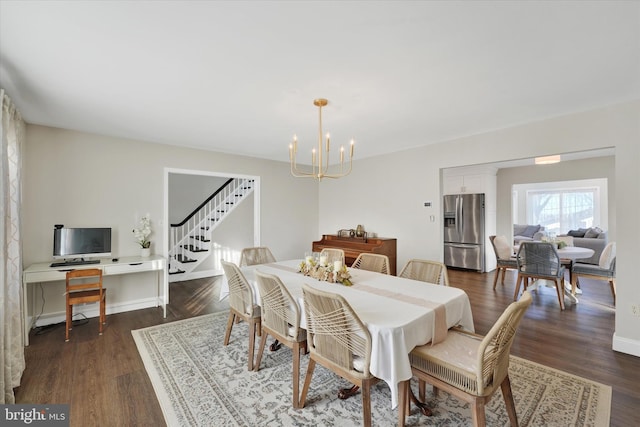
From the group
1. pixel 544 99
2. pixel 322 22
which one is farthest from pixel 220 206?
pixel 544 99

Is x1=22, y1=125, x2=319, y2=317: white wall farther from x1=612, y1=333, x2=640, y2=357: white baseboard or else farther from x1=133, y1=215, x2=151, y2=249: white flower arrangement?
x1=612, y1=333, x2=640, y2=357: white baseboard

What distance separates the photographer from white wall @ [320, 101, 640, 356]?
2.82 metres

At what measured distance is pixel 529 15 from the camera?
1625 millimetres

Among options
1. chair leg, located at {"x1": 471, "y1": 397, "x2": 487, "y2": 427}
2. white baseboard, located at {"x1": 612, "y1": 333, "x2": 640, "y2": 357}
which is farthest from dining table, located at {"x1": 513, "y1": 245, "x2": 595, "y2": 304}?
chair leg, located at {"x1": 471, "y1": 397, "x2": 487, "y2": 427}

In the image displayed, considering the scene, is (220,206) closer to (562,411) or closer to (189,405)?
(189,405)

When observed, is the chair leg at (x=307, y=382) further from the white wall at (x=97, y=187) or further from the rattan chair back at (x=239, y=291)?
the white wall at (x=97, y=187)

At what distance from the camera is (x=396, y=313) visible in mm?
1874

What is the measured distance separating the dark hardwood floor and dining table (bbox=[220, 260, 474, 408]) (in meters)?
1.14

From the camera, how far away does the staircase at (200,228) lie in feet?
20.1

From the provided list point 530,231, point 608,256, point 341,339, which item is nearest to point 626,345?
point 608,256

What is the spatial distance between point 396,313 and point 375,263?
1.51 m

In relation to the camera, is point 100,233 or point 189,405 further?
point 100,233

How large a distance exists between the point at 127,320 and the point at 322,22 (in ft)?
13.7

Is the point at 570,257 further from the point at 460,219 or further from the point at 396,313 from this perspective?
the point at 396,313
